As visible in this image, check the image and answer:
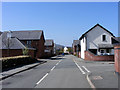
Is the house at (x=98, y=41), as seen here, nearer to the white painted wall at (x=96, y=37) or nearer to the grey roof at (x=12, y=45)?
the white painted wall at (x=96, y=37)

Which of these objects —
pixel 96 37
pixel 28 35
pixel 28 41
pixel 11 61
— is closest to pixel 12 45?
pixel 28 41

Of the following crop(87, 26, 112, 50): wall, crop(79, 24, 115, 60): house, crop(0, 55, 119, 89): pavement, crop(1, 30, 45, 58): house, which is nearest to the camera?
crop(0, 55, 119, 89): pavement

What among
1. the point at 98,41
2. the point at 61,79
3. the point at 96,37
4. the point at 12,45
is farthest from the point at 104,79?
the point at 12,45

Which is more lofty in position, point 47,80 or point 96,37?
point 96,37

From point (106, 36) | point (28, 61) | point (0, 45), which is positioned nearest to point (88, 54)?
point (106, 36)

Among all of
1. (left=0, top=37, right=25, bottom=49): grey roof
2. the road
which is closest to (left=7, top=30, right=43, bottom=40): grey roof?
(left=0, top=37, right=25, bottom=49): grey roof

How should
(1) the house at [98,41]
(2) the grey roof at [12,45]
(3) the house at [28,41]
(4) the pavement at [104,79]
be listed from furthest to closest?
(3) the house at [28,41] → (2) the grey roof at [12,45] → (1) the house at [98,41] → (4) the pavement at [104,79]

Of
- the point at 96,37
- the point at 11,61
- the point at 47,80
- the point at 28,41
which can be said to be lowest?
the point at 47,80

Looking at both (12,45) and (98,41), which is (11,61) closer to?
(12,45)

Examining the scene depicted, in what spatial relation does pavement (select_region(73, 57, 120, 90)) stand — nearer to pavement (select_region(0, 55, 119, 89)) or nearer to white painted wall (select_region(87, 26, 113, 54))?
pavement (select_region(0, 55, 119, 89))

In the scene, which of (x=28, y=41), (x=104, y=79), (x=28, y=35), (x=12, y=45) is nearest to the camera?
(x=104, y=79)

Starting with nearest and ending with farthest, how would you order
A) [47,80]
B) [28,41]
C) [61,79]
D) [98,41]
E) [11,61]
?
[47,80] < [61,79] < [11,61] < [98,41] < [28,41]

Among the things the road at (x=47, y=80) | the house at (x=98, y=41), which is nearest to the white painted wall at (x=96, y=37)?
the house at (x=98, y=41)

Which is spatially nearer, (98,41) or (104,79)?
(104,79)
